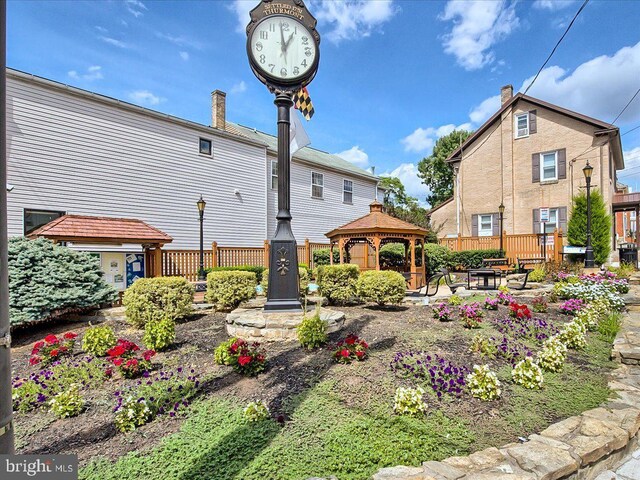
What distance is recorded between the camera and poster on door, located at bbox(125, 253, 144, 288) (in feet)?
31.2

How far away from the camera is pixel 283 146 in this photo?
19.1ft

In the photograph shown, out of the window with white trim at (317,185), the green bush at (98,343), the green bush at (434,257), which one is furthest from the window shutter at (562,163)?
the green bush at (98,343)

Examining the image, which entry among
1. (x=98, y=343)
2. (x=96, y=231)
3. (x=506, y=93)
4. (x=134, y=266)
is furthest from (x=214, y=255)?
(x=506, y=93)

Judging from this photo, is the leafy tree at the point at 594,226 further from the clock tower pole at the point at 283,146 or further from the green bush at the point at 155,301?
the green bush at the point at 155,301

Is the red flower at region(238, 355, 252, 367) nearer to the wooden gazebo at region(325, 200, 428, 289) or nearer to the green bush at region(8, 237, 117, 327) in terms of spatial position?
the green bush at region(8, 237, 117, 327)

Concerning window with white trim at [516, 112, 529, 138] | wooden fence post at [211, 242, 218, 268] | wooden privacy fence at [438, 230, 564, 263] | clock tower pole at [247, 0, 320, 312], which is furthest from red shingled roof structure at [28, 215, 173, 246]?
window with white trim at [516, 112, 529, 138]

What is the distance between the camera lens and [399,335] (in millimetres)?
5086

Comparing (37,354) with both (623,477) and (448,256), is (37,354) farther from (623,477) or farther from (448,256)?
(448,256)

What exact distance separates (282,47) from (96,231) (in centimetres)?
680

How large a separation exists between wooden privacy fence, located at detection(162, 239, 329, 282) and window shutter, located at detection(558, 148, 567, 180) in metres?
13.1

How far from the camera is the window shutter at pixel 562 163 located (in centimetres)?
1744

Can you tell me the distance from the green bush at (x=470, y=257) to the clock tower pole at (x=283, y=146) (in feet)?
43.1

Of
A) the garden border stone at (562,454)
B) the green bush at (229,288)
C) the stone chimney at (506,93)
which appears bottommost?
the garden border stone at (562,454)

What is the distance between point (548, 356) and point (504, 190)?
17647 mm
